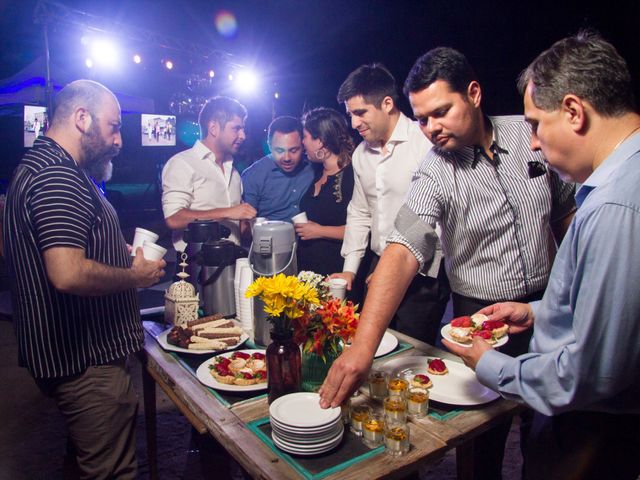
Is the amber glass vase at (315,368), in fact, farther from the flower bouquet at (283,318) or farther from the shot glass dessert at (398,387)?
the shot glass dessert at (398,387)

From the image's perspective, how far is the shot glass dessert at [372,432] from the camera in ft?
3.72

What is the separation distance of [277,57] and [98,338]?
8344 mm

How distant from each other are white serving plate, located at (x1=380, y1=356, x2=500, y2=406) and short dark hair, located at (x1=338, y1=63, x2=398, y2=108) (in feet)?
4.85

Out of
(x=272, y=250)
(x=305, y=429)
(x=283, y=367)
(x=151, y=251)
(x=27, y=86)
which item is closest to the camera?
(x=305, y=429)

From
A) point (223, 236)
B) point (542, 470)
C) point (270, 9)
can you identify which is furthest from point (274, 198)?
point (270, 9)

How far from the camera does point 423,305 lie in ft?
7.80

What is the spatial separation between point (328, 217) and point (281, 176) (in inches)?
21.5

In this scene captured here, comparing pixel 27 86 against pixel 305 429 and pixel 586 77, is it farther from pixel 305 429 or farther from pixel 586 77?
pixel 586 77

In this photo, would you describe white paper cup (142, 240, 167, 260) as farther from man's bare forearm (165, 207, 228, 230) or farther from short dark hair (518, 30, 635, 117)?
short dark hair (518, 30, 635, 117)

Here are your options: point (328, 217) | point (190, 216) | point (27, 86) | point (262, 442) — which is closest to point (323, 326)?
point (262, 442)

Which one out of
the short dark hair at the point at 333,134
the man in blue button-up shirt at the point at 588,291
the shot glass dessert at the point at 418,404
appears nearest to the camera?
the man in blue button-up shirt at the point at 588,291

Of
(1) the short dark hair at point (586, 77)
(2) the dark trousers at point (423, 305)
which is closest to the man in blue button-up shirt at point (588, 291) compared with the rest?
(1) the short dark hair at point (586, 77)

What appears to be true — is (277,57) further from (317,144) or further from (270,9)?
(317,144)

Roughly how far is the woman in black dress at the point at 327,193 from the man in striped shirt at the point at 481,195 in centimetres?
126
